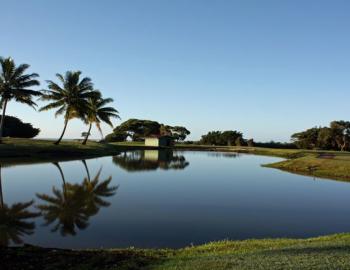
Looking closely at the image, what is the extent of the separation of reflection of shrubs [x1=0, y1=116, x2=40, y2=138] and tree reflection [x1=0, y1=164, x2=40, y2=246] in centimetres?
5497

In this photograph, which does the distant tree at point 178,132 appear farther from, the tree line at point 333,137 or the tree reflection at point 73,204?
the tree reflection at point 73,204

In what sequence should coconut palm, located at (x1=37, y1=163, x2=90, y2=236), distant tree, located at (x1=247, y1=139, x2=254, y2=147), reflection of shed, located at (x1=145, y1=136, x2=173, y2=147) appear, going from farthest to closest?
distant tree, located at (x1=247, y1=139, x2=254, y2=147) < reflection of shed, located at (x1=145, y1=136, x2=173, y2=147) < coconut palm, located at (x1=37, y1=163, x2=90, y2=236)

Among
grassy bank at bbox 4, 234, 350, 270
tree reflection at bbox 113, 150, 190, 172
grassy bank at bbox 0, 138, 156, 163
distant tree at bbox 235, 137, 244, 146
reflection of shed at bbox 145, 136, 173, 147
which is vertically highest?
distant tree at bbox 235, 137, 244, 146

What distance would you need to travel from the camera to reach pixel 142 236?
1208 cm

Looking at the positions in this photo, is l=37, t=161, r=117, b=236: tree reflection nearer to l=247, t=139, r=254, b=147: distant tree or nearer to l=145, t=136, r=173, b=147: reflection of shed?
l=145, t=136, r=173, b=147: reflection of shed

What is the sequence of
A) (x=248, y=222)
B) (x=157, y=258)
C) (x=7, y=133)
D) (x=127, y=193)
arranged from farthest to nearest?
(x=7, y=133) < (x=127, y=193) < (x=248, y=222) < (x=157, y=258)

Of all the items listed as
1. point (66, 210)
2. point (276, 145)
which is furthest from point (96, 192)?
point (276, 145)

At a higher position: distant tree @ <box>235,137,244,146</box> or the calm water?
distant tree @ <box>235,137,244,146</box>

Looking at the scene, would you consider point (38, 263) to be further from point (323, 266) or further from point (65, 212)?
point (65, 212)

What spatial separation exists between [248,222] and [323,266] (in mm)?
7934

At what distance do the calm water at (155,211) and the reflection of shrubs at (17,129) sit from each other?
143ft

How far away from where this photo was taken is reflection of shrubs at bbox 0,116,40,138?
6662 centimetres

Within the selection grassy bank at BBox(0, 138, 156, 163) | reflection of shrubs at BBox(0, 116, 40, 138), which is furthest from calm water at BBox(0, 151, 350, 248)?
reflection of shrubs at BBox(0, 116, 40, 138)

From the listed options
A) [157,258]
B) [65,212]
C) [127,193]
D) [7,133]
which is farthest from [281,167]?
[7,133]
